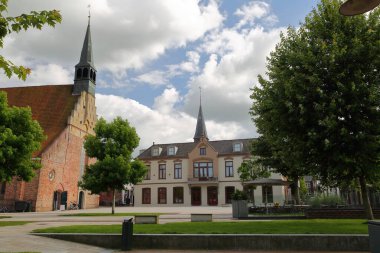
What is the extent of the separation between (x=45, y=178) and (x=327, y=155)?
31.5m

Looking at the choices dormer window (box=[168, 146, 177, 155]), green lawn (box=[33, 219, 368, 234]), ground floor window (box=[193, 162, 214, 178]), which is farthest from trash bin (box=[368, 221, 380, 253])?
dormer window (box=[168, 146, 177, 155])

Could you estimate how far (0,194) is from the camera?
35531mm

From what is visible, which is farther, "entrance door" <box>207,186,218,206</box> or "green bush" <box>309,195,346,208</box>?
"entrance door" <box>207,186,218,206</box>

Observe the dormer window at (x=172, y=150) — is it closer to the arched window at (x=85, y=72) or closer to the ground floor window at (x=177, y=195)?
the ground floor window at (x=177, y=195)

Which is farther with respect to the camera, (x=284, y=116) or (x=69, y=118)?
(x=69, y=118)

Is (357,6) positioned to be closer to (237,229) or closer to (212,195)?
(237,229)

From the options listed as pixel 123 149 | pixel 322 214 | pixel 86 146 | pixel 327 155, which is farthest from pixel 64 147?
pixel 327 155

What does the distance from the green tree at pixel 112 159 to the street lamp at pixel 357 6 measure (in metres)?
24.6

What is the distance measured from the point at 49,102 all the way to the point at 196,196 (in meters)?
25.3

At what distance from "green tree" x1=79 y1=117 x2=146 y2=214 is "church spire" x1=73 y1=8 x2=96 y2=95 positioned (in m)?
16.1

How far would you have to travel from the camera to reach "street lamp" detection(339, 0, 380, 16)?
5395 millimetres

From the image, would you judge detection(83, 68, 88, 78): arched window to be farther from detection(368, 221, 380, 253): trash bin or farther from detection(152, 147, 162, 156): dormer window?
detection(368, 221, 380, 253): trash bin

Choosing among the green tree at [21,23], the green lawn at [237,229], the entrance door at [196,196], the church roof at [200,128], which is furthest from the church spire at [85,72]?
the green tree at [21,23]

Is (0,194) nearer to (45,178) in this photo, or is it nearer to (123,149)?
(45,178)
